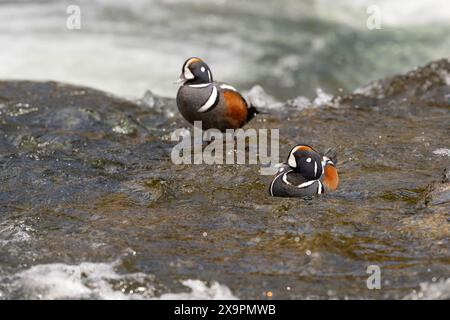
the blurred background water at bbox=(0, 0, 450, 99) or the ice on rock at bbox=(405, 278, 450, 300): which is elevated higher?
the blurred background water at bbox=(0, 0, 450, 99)

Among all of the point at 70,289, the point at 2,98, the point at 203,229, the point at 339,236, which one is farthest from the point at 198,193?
the point at 2,98

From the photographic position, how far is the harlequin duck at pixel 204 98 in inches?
290

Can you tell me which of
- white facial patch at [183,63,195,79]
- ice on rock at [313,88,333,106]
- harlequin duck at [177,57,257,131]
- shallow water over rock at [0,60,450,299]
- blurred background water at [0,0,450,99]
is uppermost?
blurred background water at [0,0,450,99]

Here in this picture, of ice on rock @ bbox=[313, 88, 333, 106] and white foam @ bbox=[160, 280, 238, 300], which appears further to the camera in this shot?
ice on rock @ bbox=[313, 88, 333, 106]

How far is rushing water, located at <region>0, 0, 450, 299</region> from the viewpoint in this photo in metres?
4.76

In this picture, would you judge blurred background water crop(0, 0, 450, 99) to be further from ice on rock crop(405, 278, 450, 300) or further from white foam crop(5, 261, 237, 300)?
ice on rock crop(405, 278, 450, 300)

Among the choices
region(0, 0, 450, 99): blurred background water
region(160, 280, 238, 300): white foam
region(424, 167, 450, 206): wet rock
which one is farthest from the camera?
region(0, 0, 450, 99): blurred background water

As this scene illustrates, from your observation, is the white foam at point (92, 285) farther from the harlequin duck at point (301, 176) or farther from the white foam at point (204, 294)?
the harlequin duck at point (301, 176)

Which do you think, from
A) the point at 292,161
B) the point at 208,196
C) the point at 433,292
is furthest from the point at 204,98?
the point at 433,292

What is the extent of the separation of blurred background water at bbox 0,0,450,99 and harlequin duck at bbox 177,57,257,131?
416cm

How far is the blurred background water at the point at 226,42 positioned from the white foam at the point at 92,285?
7000mm

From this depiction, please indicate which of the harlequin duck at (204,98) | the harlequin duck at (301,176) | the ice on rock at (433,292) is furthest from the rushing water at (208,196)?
the harlequin duck at (204,98)

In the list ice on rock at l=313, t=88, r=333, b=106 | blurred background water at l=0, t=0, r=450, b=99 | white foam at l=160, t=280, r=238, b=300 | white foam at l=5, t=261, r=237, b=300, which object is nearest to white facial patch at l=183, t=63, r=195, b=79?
ice on rock at l=313, t=88, r=333, b=106

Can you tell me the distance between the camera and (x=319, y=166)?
5953 mm
